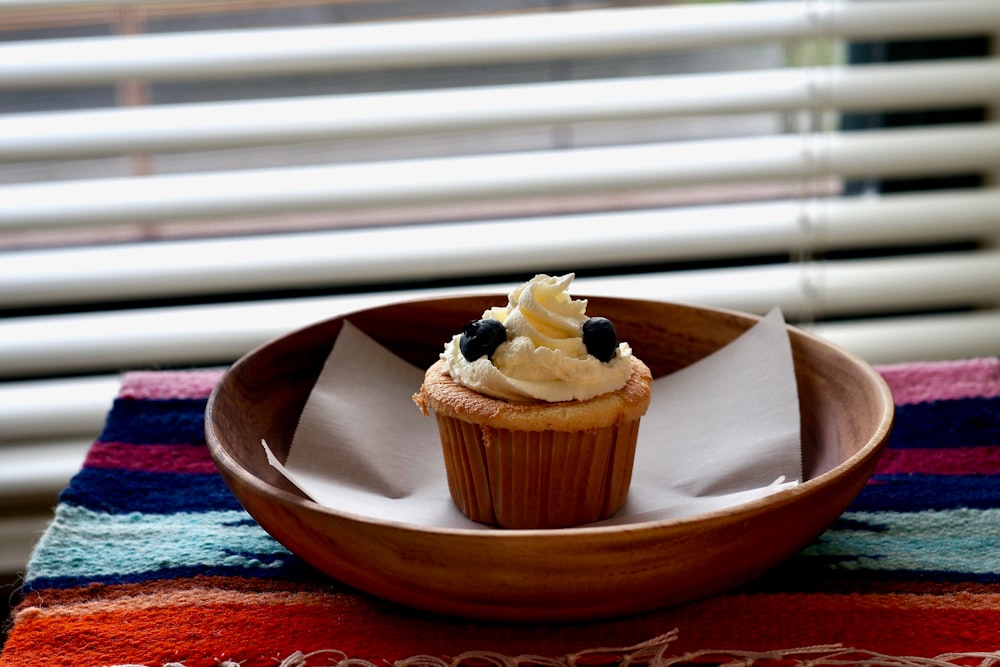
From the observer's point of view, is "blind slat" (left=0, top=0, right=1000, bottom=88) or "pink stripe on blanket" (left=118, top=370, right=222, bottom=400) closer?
"pink stripe on blanket" (left=118, top=370, right=222, bottom=400)

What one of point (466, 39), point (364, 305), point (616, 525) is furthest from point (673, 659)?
point (466, 39)

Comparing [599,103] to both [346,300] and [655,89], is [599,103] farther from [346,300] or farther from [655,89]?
[346,300]

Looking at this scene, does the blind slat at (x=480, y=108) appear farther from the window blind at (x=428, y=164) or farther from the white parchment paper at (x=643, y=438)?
the white parchment paper at (x=643, y=438)

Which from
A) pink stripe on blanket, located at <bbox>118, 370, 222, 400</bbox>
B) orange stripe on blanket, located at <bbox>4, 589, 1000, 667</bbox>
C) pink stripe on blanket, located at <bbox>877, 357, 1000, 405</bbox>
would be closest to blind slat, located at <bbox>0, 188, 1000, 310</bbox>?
pink stripe on blanket, located at <bbox>118, 370, 222, 400</bbox>

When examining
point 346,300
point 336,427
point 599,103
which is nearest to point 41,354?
point 346,300

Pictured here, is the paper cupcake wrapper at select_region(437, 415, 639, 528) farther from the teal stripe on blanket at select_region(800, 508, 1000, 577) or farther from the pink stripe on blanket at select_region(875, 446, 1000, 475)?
the pink stripe on blanket at select_region(875, 446, 1000, 475)

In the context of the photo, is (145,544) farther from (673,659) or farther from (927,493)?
(927,493)
